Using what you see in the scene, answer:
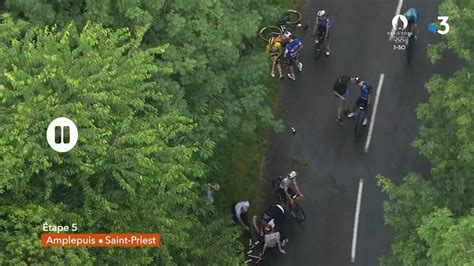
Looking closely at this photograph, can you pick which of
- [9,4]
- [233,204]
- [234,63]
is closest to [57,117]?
[9,4]

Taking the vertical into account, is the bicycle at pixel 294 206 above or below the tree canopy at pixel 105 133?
below

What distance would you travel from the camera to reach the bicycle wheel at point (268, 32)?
20034 mm

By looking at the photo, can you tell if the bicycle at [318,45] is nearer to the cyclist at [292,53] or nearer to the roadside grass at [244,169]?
the cyclist at [292,53]

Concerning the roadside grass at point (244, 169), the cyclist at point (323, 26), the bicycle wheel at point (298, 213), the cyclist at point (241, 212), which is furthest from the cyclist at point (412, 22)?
the cyclist at point (241, 212)

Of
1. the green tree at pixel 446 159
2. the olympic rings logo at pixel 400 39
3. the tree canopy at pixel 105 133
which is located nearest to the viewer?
the tree canopy at pixel 105 133

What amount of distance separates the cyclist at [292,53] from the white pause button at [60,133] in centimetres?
1126

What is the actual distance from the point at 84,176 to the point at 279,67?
11.9 metres

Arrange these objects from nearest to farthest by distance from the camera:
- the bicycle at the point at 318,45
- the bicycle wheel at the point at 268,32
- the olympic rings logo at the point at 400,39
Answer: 1. the bicycle wheel at the point at 268,32
2. the bicycle at the point at 318,45
3. the olympic rings logo at the point at 400,39

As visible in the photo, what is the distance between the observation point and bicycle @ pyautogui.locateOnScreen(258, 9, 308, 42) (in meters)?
Result: 20.3

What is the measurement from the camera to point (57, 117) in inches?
396

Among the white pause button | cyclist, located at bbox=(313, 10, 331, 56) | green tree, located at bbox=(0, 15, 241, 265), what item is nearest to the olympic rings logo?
cyclist, located at bbox=(313, 10, 331, 56)

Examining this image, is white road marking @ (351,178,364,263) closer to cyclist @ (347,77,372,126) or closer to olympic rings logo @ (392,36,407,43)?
cyclist @ (347,77,372,126)

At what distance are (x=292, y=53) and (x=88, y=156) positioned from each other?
37.0 ft

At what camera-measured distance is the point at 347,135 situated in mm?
19703
